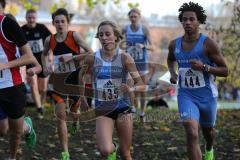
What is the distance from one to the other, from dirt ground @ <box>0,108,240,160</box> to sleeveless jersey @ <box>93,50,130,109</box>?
5.90 ft

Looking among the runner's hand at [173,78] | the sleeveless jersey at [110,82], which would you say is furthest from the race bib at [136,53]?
the sleeveless jersey at [110,82]

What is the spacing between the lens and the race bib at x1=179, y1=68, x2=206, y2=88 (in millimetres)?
5707

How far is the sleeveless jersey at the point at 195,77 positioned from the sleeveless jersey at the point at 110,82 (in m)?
0.69

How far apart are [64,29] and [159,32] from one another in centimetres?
5520

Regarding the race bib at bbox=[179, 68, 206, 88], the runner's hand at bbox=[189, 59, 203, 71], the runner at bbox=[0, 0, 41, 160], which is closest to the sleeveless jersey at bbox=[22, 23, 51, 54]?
the runner at bbox=[0, 0, 41, 160]

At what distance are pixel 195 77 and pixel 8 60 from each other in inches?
80.6

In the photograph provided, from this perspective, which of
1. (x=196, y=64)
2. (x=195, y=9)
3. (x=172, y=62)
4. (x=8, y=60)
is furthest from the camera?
(x=172, y=62)

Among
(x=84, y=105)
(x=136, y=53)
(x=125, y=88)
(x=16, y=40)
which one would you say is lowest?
(x=84, y=105)

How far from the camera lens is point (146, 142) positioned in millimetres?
7969

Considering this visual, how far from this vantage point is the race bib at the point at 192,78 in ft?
18.7

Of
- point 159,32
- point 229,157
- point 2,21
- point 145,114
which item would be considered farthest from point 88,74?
point 159,32

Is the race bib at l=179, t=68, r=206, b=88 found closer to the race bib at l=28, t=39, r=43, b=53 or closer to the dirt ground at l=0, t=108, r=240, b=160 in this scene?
the dirt ground at l=0, t=108, r=240, b=160

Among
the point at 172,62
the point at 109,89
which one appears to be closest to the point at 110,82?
the point at 109,89

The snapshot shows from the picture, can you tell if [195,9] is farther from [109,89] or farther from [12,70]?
[12,70]
